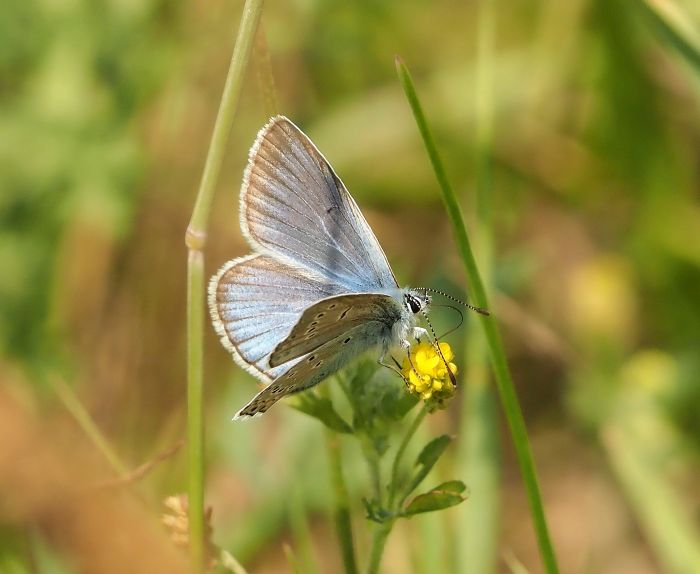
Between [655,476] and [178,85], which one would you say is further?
[178,85]

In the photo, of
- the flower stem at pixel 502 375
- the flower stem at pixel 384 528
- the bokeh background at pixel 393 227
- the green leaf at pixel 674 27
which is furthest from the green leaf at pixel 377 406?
the green leaf at pixel 674 27

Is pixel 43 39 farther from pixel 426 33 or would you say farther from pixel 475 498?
pixel 475 498

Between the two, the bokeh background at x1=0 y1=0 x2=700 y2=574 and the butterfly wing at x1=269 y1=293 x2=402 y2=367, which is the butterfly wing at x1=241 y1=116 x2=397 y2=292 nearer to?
the butterfly wing at x1=269 y1=293 x2=402 y2=367

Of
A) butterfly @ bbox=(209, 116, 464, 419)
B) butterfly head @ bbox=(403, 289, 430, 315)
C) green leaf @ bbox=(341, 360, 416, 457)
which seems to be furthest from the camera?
butterfly head @ bbox=(403, 289, 430, 315)

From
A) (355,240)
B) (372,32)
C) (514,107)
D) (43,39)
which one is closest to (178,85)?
(43,39)

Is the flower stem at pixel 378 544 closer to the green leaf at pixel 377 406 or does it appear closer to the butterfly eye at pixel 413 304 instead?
the green leaf at pixel 377 406

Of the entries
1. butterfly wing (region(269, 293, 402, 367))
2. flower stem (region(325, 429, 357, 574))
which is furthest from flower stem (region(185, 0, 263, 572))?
flower stem (region(325, 429, 357, 574))

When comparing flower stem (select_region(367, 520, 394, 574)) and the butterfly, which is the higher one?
the butterfly

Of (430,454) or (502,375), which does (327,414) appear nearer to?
(430,454)
